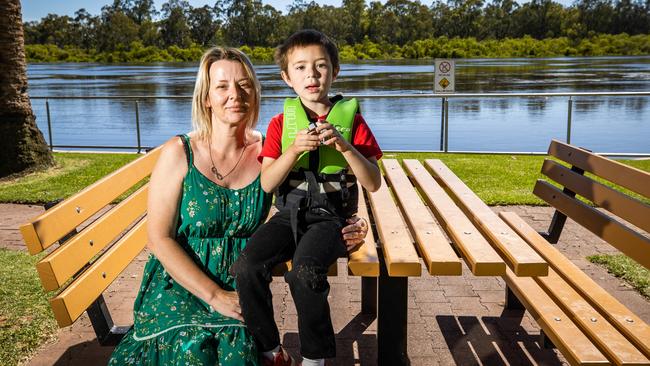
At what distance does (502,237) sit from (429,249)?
38 centimetres

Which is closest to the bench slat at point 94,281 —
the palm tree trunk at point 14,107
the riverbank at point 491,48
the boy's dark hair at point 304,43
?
the boy's dark hair at point 304,43

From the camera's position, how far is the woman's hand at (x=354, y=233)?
273 cm

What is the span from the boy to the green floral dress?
12 centimetres

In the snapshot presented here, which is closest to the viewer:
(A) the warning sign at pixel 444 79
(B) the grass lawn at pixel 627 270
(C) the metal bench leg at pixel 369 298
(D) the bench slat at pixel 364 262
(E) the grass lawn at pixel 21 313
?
(D) the bench slat at pixel 364 262

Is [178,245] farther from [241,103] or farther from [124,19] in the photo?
[124,19]

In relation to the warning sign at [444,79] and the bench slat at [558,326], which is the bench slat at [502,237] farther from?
the warning sign at [444,79]

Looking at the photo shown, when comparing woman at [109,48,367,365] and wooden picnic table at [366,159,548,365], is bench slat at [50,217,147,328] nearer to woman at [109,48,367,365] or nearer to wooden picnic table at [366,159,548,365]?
woman at [109,48,367,365]

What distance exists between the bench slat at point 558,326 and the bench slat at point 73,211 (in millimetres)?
2040

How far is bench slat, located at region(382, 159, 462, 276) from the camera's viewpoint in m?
2.43

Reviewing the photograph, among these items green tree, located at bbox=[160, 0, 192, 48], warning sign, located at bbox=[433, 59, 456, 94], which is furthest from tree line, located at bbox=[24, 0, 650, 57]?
warning sign, located at bbox=[433, 59, 456, 94]

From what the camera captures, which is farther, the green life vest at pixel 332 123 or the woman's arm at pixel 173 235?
the green life vest at pixel 332 123

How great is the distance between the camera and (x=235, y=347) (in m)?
2.32

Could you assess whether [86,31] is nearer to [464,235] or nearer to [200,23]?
[200,23]

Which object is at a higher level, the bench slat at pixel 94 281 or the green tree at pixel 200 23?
the green tree at pixel 200 23
